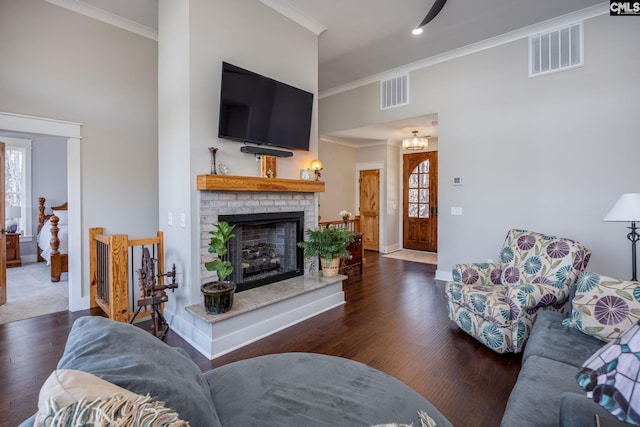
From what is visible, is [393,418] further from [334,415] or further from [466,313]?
[466,313]

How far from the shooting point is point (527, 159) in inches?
161

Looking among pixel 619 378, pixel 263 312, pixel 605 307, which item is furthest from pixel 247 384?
pixel 605 307

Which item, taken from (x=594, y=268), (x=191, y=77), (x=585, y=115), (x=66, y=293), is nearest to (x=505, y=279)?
(x=594, y=268)

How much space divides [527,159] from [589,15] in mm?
1798

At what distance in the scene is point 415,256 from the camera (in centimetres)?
699

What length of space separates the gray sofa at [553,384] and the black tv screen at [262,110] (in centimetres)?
302

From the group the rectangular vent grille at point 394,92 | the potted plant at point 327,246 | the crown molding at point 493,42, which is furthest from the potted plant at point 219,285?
the crown molding at point 493,42

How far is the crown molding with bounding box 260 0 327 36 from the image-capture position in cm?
349

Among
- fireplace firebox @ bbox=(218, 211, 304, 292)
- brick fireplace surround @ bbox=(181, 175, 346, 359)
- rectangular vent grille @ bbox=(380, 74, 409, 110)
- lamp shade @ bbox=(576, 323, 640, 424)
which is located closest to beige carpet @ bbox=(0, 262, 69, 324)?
brick fireplace surround @ bbox=(181, 175, 346, 359)

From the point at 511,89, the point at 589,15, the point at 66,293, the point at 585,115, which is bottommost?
the point at 66,293

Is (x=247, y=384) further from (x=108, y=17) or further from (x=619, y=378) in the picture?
(x=108, y=17)

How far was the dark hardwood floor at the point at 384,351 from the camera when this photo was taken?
200cm

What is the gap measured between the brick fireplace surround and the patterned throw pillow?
2.35 meters

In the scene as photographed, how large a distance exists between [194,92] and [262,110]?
2.42 feet
